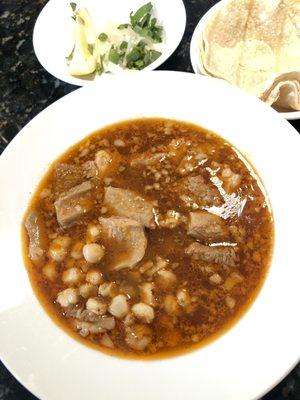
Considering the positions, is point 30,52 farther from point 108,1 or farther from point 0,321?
point 0,321

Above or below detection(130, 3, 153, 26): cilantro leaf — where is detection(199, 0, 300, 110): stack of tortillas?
below

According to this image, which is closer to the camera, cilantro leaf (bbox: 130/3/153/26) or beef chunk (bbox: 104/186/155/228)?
beef chunk (bbox: 104/186/155/228)

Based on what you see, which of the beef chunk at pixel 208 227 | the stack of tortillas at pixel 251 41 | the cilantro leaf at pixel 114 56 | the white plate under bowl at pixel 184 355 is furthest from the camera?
the cilantro leaf at pixel 114 56

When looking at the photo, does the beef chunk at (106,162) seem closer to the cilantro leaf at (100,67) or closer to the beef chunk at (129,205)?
the beef chunk at (129,205)

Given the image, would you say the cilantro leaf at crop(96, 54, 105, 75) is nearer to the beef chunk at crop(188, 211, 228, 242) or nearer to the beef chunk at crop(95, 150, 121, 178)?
the beef chunk at crop(95, 150, 121, 178)

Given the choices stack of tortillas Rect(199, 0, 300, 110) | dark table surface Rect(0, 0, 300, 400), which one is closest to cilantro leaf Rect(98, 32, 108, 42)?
dark table surface Rect(0, 0, 300, 400)

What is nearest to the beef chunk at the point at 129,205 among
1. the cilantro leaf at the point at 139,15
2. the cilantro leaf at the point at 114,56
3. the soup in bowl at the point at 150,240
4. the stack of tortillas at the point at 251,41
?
the soup in bowl at the point at 150,240
